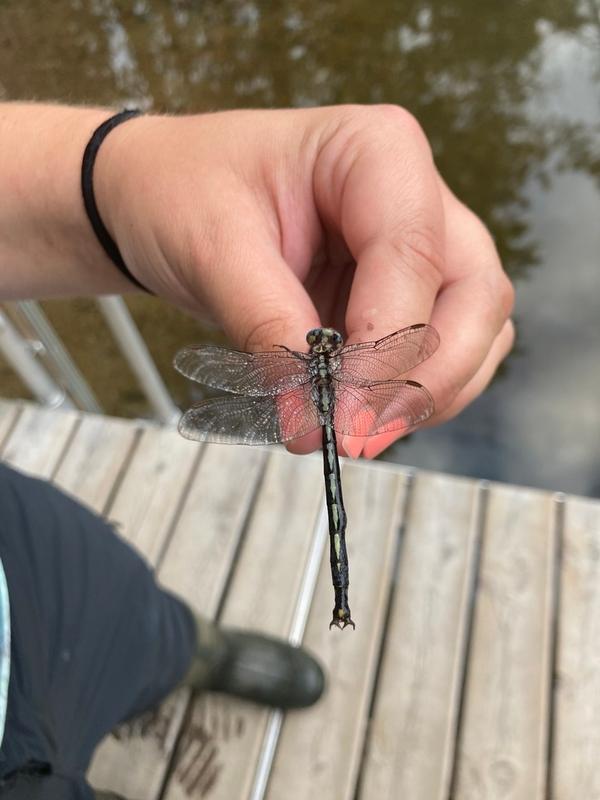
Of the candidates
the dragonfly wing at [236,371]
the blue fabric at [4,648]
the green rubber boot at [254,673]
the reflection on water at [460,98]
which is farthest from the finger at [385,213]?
the reflection on water at [460,98]

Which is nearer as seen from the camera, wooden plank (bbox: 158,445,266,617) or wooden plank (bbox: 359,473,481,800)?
wooden plank (bbox: 359,473,481,800)

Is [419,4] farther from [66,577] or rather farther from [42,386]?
[66,577]

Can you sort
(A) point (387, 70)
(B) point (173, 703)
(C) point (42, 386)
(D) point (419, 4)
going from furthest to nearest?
1. (D) point (419, 4)
2. (A) point (387, 70)
3. (C) point (42, 386)
4. (B) point (173, 703)

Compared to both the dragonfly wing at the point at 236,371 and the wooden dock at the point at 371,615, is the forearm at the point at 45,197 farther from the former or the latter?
the wooden dock at the point at 371,615

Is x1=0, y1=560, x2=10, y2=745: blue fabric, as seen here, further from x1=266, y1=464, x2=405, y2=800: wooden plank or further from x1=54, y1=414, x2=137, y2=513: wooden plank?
x1=54, y1=414, x2=137, y2=513: wooden plank

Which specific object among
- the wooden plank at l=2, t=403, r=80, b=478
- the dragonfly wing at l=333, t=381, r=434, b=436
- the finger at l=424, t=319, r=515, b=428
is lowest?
the wooden plank at l=2, t=403, r=80, b=478

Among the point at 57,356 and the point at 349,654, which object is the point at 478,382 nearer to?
the point at 349,654

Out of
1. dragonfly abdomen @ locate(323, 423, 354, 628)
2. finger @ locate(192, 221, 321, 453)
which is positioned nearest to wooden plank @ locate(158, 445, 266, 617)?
dragonfly abdomen @ locate(323, 423, 354, 628)

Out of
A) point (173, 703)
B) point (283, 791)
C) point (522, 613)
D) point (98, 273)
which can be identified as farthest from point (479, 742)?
point (98, 273)
